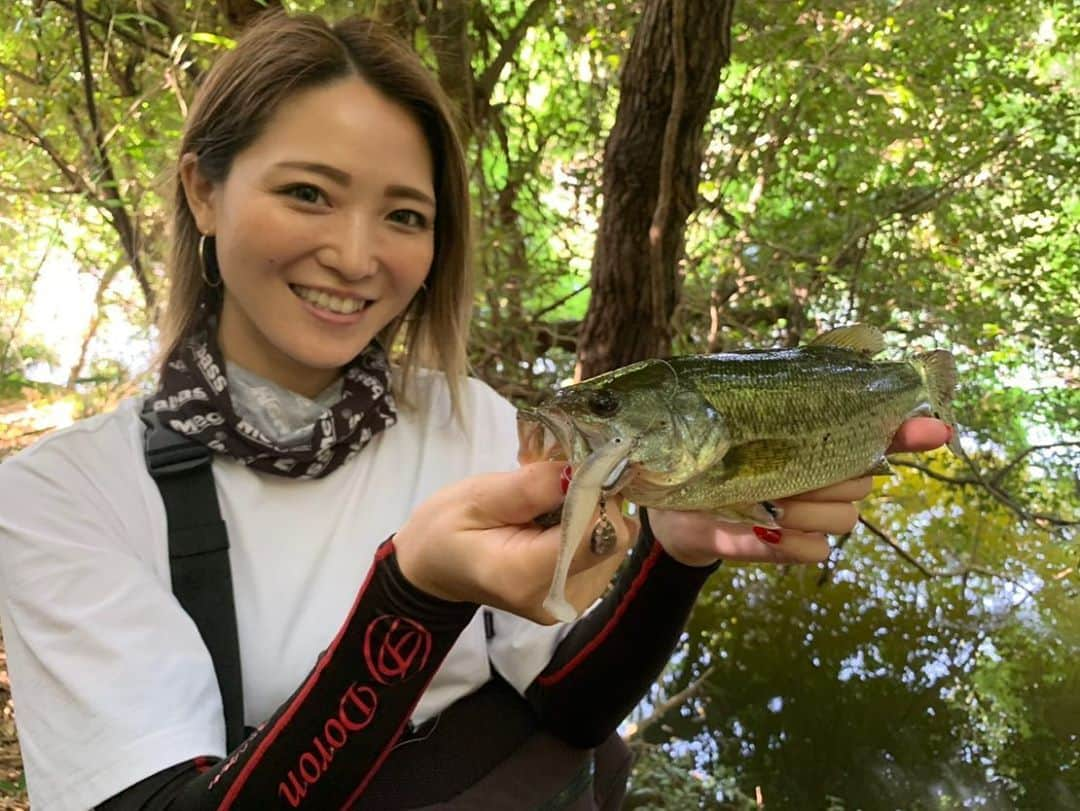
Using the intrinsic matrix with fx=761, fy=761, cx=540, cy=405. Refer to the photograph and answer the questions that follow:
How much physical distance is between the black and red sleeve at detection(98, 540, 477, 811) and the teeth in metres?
0.63

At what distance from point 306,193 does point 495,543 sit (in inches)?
31.9

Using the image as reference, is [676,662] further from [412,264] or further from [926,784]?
[412,264]

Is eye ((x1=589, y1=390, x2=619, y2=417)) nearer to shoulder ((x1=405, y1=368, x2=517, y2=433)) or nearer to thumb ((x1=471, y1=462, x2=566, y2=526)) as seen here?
thumb ((x1=471, y1=462, x2=566, y2=526))

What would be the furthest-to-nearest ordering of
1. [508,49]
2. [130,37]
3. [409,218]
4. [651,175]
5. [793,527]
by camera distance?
[508,49], [130,37], [651,175], [409,218], [793,527]

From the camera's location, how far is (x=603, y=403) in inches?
35.0

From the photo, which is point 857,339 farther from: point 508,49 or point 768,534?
point 508,49

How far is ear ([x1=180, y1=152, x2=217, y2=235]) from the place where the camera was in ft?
4.87

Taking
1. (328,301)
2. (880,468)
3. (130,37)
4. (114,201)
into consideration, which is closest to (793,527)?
(880,468)

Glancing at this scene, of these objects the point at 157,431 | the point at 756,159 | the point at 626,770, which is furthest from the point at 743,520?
the point at 756,159

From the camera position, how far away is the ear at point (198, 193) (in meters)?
1.48

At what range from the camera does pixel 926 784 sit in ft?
12.8

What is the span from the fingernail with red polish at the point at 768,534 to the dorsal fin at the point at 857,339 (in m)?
0.33

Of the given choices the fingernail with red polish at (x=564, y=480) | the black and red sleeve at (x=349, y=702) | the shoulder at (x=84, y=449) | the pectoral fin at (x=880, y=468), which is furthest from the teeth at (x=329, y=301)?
the pectoral fin at (x=880, y=468)

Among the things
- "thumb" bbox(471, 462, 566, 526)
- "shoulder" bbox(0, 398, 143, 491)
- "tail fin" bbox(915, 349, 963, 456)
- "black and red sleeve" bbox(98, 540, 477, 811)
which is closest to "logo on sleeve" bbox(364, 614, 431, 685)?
"black and red sleeve" bbox(98, 540, 477, 811)
